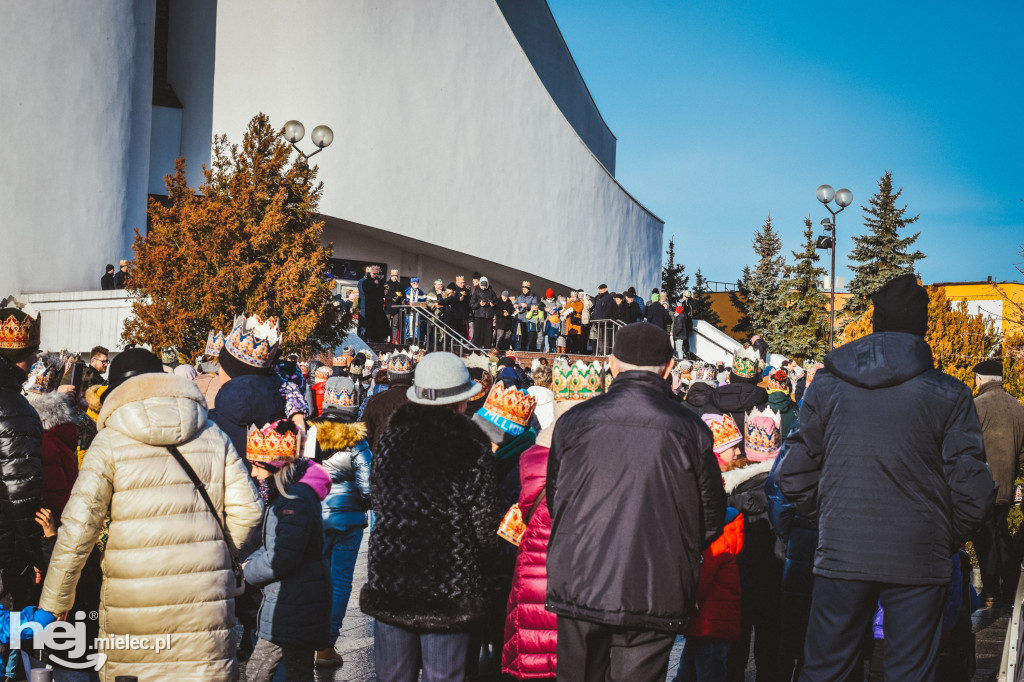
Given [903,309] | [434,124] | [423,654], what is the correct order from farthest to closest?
[434,124] < [903,309] < [423,654]

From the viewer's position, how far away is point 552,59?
37250mm

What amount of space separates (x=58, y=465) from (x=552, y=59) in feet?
115

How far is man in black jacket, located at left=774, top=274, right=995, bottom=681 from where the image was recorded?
3436mm

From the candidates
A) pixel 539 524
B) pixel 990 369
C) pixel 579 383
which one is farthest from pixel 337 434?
pixel 990 369

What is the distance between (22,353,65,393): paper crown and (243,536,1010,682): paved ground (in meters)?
2.20

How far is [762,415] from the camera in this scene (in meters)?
5.18

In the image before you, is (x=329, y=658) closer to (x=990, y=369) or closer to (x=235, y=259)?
(x=990, y=369)

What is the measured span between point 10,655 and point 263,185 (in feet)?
33.2

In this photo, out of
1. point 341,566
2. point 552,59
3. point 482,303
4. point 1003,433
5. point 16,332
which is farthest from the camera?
point 552,59

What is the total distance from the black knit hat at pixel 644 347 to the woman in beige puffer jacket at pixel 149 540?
167 centimetres

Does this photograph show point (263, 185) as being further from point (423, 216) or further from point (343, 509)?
point (423, 216)

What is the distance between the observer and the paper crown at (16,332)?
471cm

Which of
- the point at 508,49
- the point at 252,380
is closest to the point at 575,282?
the point at 508,49

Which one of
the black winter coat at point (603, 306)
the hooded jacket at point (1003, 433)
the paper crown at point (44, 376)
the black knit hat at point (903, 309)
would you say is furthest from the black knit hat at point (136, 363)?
the black winter coat at point (603, 306)
